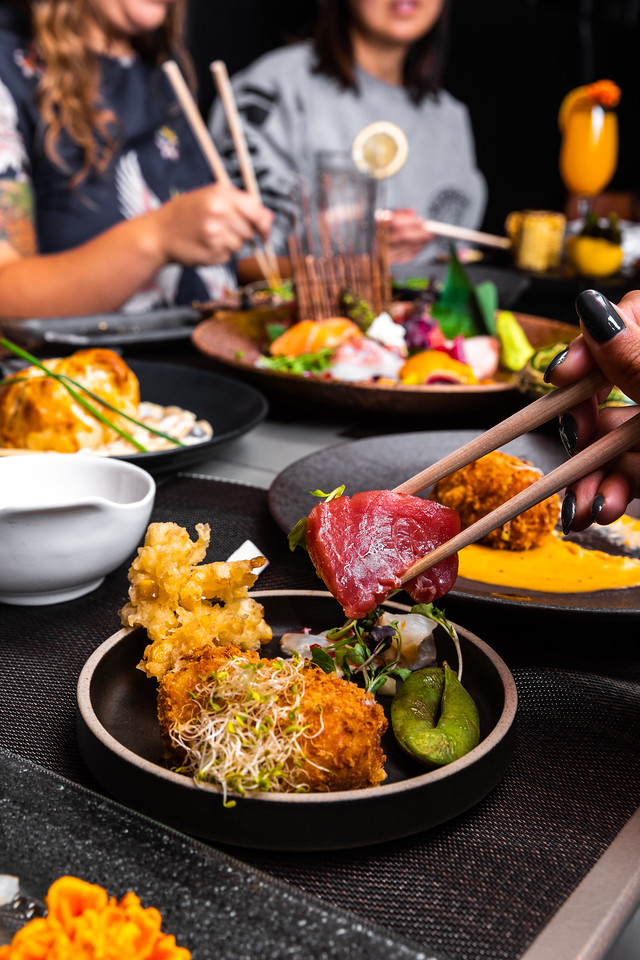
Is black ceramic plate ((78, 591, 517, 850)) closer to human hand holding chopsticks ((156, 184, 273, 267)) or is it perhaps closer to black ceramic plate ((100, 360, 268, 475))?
black ceramic plate ((100, 360, 268, 475))

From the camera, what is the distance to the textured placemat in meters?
0.54

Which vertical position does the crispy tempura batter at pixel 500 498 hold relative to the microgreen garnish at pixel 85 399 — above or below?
below

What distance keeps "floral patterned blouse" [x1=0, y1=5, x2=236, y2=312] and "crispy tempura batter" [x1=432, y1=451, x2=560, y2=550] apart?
1.87 m

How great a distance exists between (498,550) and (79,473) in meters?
0.52

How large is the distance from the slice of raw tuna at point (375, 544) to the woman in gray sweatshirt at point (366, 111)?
9.08ft

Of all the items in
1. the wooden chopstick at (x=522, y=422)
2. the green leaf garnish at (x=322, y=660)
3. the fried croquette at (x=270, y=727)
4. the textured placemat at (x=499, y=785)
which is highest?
the wooden chopstick at (x=522, y=422)

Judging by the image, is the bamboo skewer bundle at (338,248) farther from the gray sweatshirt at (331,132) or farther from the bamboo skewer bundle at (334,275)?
the gray sweatshirt at (331,132)

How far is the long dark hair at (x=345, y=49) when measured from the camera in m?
3.86

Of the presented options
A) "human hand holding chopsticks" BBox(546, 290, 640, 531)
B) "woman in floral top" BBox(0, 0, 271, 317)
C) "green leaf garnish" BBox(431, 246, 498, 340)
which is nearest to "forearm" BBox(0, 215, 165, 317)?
"woman in floral top" BBox(0, 0, 271, 317)

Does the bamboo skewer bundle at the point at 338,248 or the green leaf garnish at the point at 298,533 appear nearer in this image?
the green leaf garnish at the point at 298,533

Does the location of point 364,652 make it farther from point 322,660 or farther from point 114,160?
point 114,160

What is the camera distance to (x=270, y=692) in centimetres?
60

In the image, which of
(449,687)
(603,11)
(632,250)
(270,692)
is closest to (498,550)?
(449,687)

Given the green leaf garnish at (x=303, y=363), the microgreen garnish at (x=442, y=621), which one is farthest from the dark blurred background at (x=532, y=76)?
the microgreen garnish at (x=442, y=621)
